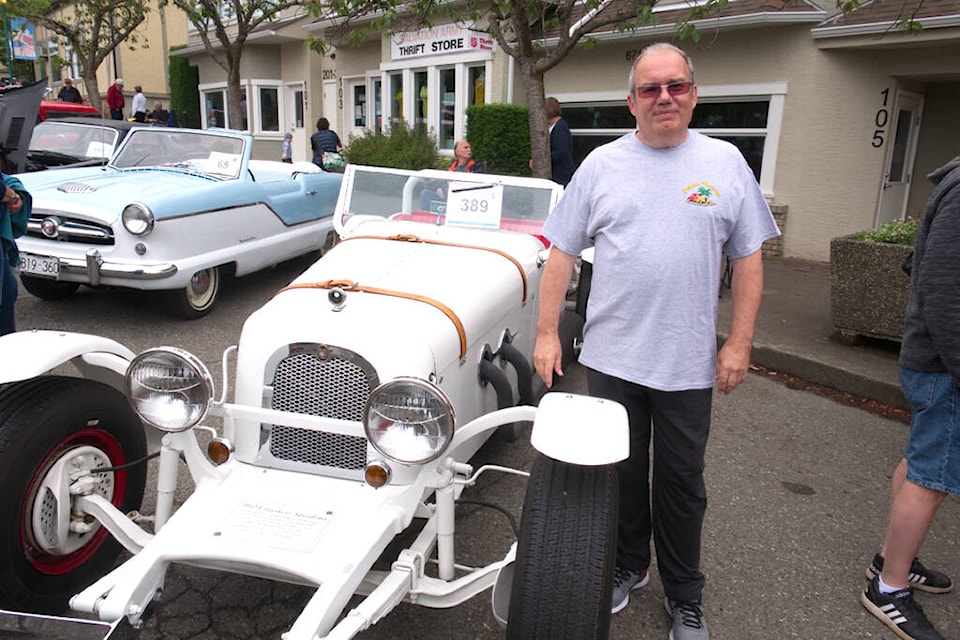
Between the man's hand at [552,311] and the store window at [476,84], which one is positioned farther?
the store window at [476,84]

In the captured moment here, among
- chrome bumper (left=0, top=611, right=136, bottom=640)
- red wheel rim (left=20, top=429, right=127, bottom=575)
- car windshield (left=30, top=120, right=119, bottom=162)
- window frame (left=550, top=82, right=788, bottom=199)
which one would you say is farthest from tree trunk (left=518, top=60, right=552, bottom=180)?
chrome bumper (left=0, top=611, right=136, bottom=640)

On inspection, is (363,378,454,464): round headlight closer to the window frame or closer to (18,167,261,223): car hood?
(18,167,261,223): car hood

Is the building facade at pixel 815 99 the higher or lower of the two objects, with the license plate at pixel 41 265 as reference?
higher

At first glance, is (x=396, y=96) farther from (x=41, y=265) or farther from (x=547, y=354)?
(x=547, y=354)

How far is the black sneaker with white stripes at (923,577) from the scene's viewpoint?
→ 107 inches

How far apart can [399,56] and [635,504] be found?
549 inches

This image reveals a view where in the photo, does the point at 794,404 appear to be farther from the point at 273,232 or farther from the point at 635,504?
the point at 273,232

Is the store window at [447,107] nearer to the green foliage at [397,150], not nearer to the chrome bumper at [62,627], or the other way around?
the green foliage at [397,150]

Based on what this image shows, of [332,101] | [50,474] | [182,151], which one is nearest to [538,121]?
[182,151]

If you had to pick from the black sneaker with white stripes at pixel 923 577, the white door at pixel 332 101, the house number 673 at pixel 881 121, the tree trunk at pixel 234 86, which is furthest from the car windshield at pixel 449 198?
the white door at pixel 332 101

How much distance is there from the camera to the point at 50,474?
2283 mm

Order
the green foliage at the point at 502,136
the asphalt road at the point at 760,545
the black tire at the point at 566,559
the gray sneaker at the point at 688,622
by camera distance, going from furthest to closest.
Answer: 1. the green foliage at the point at 502,136
2. the asphalt road at the point at 760,545
3. the gray sneaker at the point at 688,622
4. the black tire at the point at 566,559

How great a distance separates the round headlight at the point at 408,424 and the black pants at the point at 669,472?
604mm

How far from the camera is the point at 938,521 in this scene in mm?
3242
